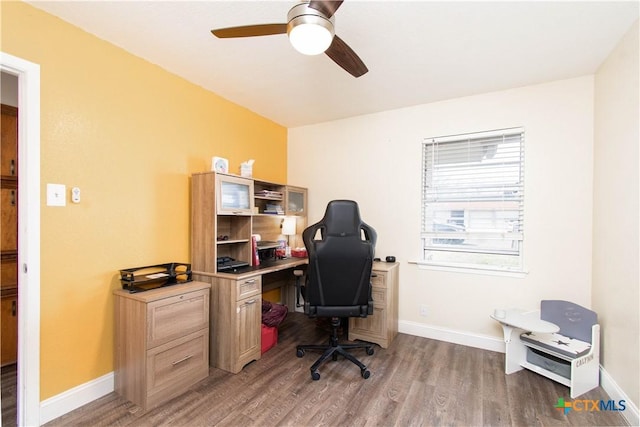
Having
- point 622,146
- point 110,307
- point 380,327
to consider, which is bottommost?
point 380,327

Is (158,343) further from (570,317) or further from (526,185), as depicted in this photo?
(526,185)

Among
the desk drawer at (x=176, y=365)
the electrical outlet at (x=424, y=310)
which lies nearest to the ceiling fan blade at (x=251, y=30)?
the desk drawer at (x=176, y=365)

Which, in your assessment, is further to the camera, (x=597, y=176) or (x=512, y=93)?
(x=512, y=93)

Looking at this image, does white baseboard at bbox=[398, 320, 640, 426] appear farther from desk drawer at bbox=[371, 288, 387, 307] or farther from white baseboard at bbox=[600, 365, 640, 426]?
desk drawer at bbox=[371, 288, 387, 307]

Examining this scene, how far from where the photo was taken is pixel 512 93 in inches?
109

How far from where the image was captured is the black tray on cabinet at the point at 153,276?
2115 mm

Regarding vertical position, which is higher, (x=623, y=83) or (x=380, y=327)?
(x=623, y=83)

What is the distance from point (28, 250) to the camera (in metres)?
1.71

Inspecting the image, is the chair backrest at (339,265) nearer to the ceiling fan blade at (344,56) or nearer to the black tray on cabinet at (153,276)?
the ceiling fan blade at (344,56)

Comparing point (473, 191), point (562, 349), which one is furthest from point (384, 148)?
point (562, 349)

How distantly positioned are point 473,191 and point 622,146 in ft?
3.68

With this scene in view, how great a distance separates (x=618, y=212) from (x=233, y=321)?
2974mm

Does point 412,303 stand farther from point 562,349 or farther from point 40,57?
point 40,57

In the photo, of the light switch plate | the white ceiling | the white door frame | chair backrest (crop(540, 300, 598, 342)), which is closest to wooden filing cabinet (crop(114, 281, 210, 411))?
the white door frame
